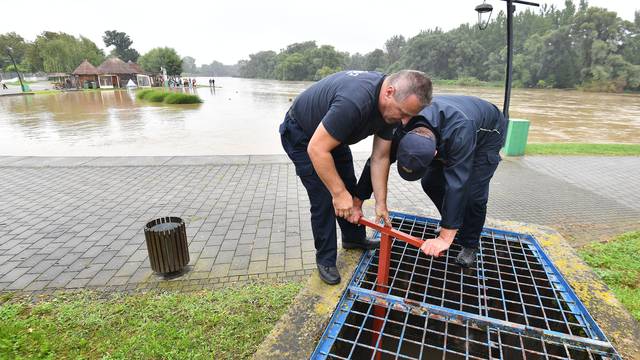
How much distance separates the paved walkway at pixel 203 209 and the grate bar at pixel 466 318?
1339 millimetres

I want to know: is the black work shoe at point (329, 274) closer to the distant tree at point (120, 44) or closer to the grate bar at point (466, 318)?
the grate bar at point (466, 318)

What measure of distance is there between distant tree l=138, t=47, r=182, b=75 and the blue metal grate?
191 ft

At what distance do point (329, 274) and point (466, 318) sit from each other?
32.2 inches

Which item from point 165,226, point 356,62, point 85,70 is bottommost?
point 165,226

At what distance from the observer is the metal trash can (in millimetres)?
3018

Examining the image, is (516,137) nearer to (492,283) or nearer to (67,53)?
(492,283)

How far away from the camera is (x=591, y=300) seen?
2.09 m

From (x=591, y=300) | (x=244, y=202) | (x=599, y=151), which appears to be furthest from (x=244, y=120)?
(x=591, y=300)

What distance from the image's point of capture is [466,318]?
6.03 feet

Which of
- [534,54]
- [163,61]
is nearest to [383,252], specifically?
[163,61]

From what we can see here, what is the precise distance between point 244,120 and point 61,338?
12.4m

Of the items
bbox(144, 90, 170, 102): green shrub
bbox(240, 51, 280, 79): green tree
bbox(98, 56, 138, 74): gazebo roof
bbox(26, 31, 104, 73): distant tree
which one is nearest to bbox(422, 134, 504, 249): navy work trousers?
bbox(144, 90, 170, 102): green shrub

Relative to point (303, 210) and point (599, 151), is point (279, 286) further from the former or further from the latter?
point (599, 151)

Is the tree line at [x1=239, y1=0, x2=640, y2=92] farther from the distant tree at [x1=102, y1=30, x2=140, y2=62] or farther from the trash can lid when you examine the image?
the trash can lid
